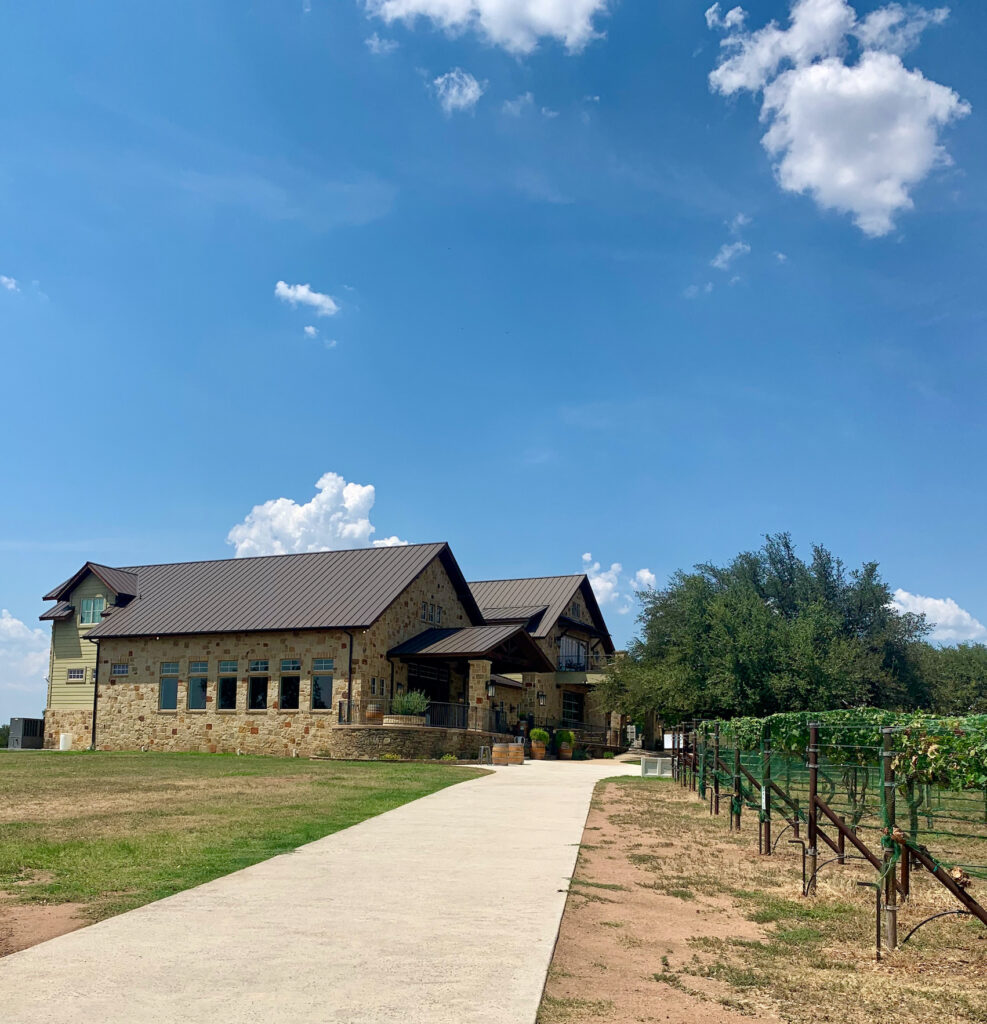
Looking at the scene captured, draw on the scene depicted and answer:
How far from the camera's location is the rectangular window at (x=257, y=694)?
34.1 m

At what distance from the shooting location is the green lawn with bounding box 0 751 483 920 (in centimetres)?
923

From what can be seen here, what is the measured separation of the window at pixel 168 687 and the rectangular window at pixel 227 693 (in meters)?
2.01

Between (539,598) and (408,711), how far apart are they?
18.0 metres

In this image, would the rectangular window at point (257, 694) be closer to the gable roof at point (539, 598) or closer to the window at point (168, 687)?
the window at point (168, 687)

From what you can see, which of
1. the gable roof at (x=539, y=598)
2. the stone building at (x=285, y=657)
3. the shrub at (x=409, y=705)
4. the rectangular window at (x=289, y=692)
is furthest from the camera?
the gable roof at (x=539, y=598)

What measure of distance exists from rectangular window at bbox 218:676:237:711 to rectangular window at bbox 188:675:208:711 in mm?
740

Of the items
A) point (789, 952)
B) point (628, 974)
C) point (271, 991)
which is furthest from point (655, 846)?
point (271, 991)

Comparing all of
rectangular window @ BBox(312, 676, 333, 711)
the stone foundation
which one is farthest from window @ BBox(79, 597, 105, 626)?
rectangular window @ BBox(312, 676, 333, 711)

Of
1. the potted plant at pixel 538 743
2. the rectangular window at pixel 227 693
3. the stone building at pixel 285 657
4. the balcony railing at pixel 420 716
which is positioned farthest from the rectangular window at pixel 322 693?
the potted plant at pixel 538 743

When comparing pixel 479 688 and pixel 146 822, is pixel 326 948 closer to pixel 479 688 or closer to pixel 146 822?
pixel 146 822

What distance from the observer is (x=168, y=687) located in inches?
1420

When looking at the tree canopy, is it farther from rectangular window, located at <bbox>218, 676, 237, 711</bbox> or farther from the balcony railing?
rectangular window, located at <bbox>218, 676, 237, 711</bbox>

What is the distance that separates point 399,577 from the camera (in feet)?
116

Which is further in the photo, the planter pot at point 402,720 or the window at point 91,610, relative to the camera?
the window at point 91,610
